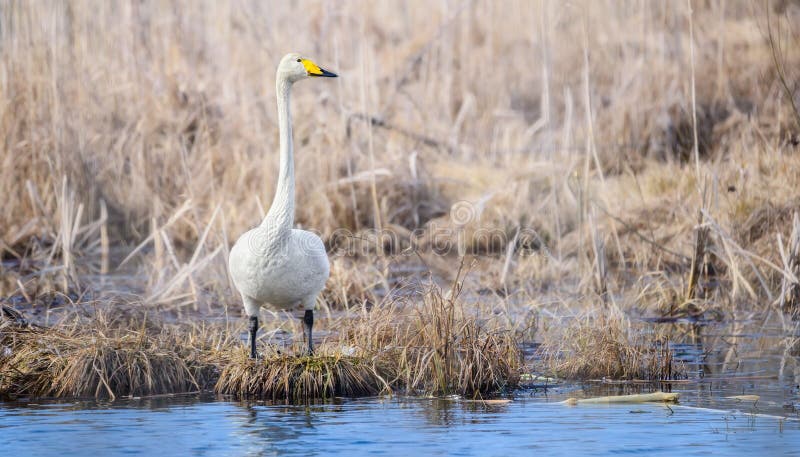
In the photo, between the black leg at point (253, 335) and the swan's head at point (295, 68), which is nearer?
the black leg at point (253, 335)

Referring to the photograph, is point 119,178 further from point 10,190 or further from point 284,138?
point 284,138

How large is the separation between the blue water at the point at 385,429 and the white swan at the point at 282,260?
797 mm

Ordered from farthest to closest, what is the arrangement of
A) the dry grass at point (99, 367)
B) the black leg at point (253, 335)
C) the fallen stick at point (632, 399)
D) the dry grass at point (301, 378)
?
the black leg at point (253, 335), the dry grass at point (99, 367), the dry grass at point (301, 378), the fallen stick at point (632, 399)

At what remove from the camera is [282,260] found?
7.03 m

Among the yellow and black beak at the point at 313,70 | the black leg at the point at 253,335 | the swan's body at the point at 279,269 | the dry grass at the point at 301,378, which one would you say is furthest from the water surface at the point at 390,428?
the yellow and black beak at the point at 313,70

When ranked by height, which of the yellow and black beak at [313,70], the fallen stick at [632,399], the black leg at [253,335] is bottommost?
the fallen stick at [632,399]

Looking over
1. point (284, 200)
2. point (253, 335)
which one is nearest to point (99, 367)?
point (253, 335)

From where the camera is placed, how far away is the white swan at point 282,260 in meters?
7.04

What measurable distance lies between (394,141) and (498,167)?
134 cm

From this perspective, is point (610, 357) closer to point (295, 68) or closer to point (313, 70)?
point (313, 70)

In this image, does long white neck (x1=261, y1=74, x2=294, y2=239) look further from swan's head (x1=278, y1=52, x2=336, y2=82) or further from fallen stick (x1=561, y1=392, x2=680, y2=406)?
fallen stick (x1=561, y1=392, x2=680, y2=406)

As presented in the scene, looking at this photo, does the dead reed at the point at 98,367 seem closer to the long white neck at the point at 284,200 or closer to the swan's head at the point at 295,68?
the long white neck at the point at 284,200

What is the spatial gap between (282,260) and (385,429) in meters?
1.43

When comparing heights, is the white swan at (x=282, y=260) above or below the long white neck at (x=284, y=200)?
below
